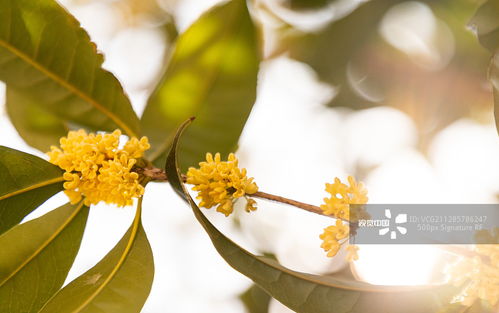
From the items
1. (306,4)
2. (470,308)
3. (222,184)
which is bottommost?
(470,308)

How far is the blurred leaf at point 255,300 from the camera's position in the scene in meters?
2.04

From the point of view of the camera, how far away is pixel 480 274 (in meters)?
0.91

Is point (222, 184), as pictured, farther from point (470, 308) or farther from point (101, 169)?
point (470, 308)

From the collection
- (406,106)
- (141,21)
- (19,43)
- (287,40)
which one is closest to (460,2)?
(406,106)

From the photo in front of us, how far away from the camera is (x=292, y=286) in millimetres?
866

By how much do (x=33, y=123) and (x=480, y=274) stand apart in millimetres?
1116

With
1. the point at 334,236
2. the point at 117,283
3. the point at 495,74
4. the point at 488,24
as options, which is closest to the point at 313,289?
the point at 334,236

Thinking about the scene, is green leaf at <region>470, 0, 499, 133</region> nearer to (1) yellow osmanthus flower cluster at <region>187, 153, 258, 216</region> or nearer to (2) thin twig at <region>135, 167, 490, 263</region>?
(2) thin twig at <region>135, 167, 490, 263</region>

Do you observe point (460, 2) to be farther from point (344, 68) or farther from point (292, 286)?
point (292, 286)

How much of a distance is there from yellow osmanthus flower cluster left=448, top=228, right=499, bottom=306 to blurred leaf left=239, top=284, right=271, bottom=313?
3.80ft

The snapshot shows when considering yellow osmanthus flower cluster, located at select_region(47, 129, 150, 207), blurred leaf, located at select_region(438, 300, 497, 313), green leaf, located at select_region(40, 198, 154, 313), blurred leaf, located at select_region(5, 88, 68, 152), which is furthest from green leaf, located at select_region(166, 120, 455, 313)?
blurred leaf, located at select_region(5, 88, 68, 152)

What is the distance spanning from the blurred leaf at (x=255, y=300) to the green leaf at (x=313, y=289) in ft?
3.76

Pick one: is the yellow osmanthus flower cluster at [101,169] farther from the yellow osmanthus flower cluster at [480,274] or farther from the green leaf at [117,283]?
the yellow osmanthus flower cluster at [480,274]

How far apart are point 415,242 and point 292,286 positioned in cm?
28
